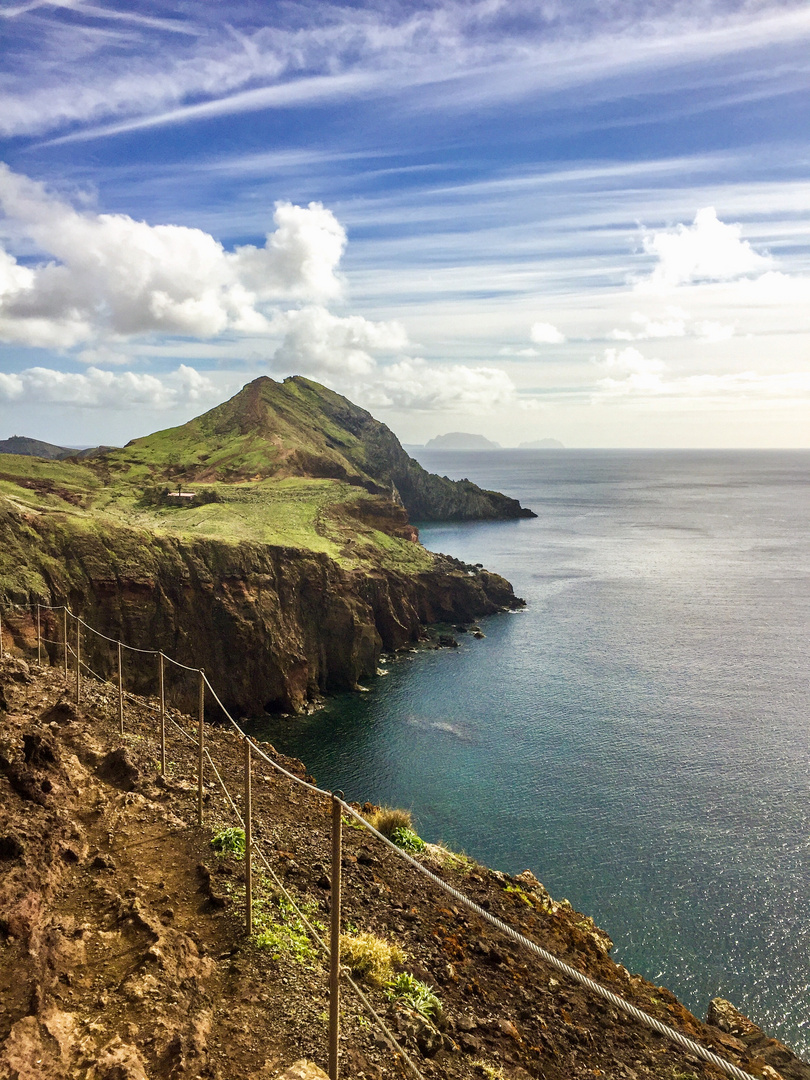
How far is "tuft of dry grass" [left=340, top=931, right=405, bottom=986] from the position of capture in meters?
12.1

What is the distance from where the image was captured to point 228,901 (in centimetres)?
1251

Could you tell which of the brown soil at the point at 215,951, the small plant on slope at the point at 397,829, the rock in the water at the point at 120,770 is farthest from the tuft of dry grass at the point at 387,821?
the rock in the water at the point at 120,770

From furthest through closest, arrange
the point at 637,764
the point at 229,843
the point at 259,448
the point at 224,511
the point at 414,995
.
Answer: the point at 259,448 < the point at 224,511 < the point at 637,764 < the point at 229,843 < the point at 414,995

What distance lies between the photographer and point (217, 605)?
6650cm

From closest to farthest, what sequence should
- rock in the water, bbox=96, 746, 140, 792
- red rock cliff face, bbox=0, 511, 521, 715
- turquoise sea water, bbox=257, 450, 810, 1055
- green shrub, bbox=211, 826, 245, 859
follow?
green shrub, bbox=211, 826, 245, 859
rock in the water, bbox=96, 746, 140, 792
turquoise sea water, bbox=257, 450, 810, 1055
red rock cliff face, bbox=0, 511, 521, 715

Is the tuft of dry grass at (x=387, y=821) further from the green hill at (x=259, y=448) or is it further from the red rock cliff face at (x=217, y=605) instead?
the green hill at (x=259, y=448)

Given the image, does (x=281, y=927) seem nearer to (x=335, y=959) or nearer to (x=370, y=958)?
(x=370, y=958)

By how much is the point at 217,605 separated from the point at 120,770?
50365 mm

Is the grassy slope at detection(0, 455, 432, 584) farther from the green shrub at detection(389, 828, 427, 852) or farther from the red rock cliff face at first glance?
Answer: the green shrub at detection(389, 828, 427, 852)

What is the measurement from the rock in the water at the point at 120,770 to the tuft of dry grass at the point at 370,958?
7.00 m

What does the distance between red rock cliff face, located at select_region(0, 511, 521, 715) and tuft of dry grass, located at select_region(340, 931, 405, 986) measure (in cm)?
4292

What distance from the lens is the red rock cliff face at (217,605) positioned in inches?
2235

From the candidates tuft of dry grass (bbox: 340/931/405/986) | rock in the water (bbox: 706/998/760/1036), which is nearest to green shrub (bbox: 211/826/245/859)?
tuft of dry grass (bbox: 340/931/405/986)

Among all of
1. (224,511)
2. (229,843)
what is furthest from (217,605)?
(229,843)
